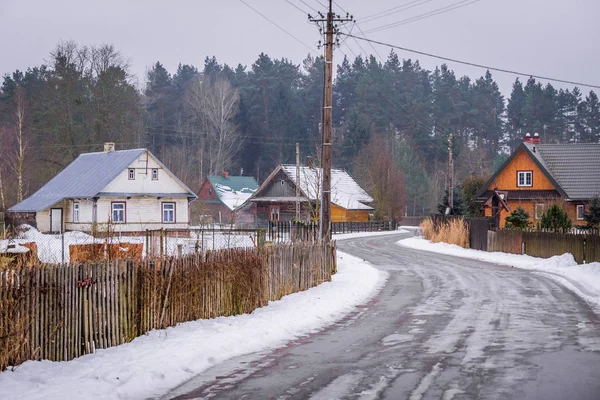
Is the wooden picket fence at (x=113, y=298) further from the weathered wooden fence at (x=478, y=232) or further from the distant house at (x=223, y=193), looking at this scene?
the distant house at (x=223, y=193)

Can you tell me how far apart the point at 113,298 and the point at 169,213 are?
44.5 m

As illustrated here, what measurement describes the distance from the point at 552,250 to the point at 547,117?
81.6m

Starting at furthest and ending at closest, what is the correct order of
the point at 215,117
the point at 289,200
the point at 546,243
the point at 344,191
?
1. the point at 215,117
2. the point at 344,191
3. the point at 289,200
4. the point at 546,243

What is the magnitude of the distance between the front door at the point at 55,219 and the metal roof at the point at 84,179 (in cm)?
84

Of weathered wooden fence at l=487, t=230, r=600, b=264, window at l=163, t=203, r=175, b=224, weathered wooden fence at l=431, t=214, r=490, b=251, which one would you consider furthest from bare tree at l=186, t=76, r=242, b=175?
weathered wooden fence at l=487, t=230, r=600, b=264

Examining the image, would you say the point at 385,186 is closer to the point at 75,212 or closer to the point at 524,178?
the point at 524,178

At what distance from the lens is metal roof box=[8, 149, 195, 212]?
5238 centimetres

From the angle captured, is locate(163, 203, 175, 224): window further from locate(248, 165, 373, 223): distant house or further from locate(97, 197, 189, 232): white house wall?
locate(248, 165, 373, 223): distant house

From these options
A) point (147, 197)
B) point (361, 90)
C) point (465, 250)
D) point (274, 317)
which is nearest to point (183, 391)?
point (274, 317)

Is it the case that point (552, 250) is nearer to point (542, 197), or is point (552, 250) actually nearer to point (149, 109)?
point (542, 197)

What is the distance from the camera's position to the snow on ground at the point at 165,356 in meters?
8.70

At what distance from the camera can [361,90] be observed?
107562 mm

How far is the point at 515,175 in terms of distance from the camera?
55.4 metres

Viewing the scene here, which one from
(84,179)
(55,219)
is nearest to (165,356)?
(55,219)
